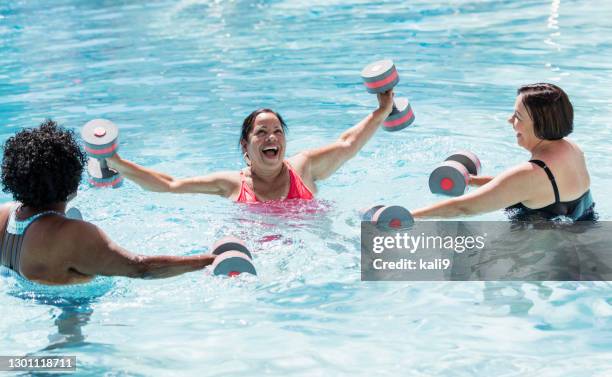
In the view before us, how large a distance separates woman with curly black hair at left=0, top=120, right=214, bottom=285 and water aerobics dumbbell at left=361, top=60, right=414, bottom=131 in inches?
95.8

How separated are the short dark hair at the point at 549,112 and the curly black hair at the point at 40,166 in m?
2.40

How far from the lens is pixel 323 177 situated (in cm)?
665

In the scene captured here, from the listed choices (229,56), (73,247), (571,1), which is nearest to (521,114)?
(73,247)

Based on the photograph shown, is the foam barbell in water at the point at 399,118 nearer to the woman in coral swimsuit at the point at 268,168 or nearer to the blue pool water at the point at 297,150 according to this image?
the woman in coral swimsuit at the point at 268,168

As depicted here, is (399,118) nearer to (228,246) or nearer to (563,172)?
(563,172)

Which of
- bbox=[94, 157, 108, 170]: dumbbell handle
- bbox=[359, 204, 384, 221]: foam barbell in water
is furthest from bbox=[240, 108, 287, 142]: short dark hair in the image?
bbox=[359, 204, 384, 221]: foam barbell in water

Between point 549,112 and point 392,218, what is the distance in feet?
3.32

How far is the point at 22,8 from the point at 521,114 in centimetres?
→ 1281

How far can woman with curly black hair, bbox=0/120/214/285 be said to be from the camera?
4.24 m

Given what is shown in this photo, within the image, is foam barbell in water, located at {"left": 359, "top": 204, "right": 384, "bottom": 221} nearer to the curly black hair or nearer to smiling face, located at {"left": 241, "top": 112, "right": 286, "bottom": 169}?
smiling face, located at {"left": 241, "top": 112, "right": 286, "bottom": 169}

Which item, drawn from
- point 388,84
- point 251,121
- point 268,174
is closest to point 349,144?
→ point 388,84

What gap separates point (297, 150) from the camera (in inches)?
327

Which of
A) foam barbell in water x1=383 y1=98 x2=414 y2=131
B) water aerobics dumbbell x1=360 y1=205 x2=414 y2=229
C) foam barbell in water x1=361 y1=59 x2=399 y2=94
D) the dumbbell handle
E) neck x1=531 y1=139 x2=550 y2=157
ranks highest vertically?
foam barbell in water x1=361 y1=59 x2=399 y2=94

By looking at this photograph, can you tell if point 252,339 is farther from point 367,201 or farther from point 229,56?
point 229,56
